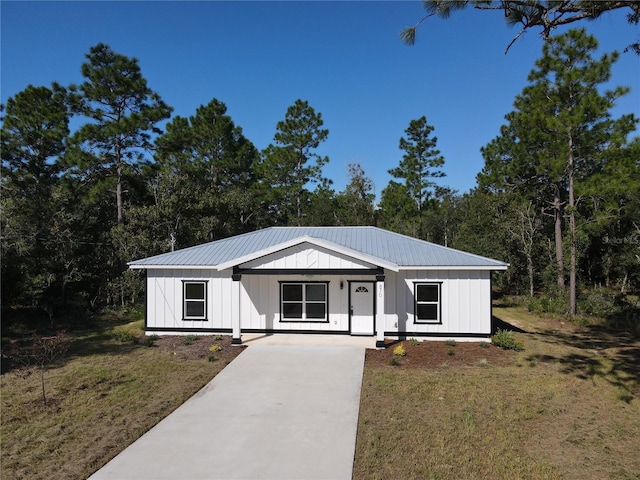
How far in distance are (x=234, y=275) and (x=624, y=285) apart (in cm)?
2777

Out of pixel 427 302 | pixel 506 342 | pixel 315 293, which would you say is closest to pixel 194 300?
pixel 315 293

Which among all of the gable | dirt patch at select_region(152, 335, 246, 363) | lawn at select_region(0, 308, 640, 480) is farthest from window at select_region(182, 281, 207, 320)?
the gable

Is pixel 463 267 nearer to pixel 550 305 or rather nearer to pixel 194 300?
pixel 194 300

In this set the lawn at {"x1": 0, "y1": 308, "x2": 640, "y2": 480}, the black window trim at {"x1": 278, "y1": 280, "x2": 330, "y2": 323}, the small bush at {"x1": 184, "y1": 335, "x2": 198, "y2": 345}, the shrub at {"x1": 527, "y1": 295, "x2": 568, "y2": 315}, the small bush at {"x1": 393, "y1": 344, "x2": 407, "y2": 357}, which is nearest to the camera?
the lawn at {"x1": 0, "y1": 308, "x2": 640, "y2": 480}

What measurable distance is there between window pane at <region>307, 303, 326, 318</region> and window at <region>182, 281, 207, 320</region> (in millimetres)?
4062

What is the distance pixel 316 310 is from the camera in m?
15.7

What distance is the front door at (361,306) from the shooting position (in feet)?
50.4

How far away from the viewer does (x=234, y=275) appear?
14.4 metres

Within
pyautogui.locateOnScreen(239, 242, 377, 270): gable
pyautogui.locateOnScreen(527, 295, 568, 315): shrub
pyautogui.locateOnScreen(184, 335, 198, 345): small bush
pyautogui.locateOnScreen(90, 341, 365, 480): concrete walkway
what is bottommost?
pyautogui.locateOnScreen(90, 341, 365, 480): concrete walkway

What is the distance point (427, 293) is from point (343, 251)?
11.8 ft

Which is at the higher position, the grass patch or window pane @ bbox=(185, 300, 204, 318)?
window pane @ bbox=(185, 300, 204, 318)

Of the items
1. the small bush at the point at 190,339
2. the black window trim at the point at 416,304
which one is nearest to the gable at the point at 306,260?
the black window trim at the point at 416,304

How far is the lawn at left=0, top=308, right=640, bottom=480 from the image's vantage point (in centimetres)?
654

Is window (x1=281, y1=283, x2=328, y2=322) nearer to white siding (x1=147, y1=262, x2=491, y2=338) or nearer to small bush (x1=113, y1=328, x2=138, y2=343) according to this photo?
white siding (x1=147, y1=262, x2=491, y2=338)
